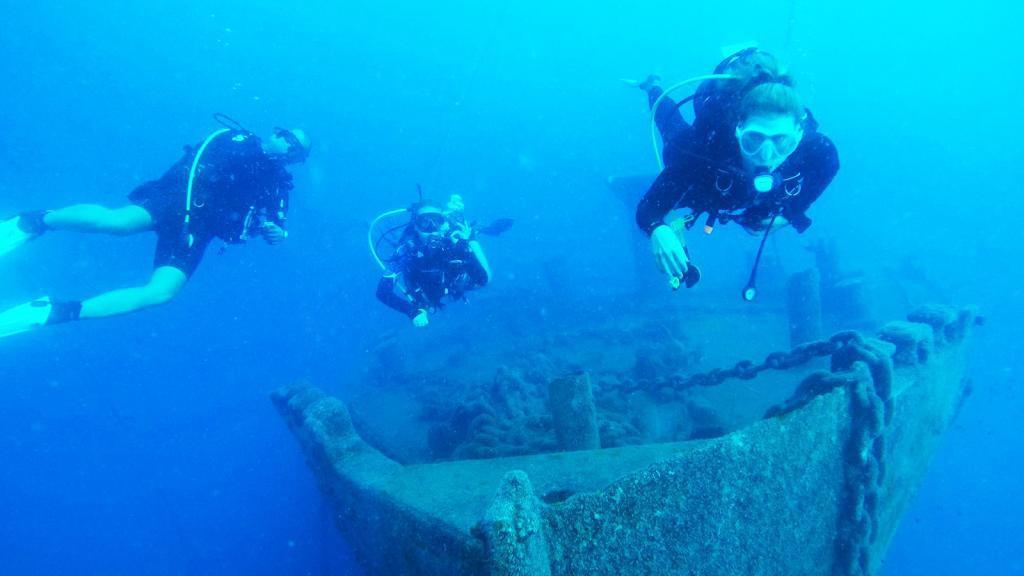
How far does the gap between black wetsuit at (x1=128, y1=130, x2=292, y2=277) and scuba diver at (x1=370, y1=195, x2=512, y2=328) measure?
1764mm

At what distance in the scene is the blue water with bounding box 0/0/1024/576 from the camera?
15711 mm

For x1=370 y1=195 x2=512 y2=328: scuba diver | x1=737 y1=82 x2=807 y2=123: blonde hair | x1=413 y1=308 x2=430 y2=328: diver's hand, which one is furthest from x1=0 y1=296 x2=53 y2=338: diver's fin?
x1=737 y1=82 x2=807 y2=123: blonde hair

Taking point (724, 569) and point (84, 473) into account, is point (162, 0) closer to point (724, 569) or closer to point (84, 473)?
point (84, 473)

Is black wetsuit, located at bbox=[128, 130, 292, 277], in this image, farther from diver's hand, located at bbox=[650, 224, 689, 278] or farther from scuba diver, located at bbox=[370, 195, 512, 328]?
diver's hand, located at bbox=[650, 224, 689, 278]

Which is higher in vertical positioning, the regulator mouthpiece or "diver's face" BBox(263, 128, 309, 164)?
"diver's face" BBox(263, 128, 309, 164)

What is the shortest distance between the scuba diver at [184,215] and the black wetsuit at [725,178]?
515 centimetres

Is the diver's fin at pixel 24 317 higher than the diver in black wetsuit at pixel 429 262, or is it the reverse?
the diver in black wetsuit at pixel 429 262

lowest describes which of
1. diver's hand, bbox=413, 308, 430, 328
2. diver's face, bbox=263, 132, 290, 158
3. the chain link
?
the chain link

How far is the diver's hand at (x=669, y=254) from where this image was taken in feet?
9.55

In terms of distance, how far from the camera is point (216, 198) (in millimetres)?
6262

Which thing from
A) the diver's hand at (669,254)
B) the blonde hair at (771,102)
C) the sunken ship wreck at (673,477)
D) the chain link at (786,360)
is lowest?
the sunken ship wreck at (673,477)

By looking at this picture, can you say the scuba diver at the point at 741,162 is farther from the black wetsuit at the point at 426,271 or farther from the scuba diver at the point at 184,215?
the scuba diver at the point at 184,215

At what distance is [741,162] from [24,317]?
6682mm

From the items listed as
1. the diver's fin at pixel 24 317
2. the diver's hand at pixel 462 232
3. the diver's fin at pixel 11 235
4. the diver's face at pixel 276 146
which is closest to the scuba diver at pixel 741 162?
the diver's hand at pixel 462 232
